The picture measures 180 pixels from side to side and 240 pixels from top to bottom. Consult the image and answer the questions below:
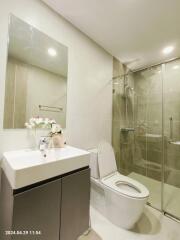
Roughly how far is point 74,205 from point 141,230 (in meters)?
0.91

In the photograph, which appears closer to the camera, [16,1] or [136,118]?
[16,1]

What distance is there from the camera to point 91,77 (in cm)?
188

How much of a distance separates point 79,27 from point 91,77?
0.63 meters

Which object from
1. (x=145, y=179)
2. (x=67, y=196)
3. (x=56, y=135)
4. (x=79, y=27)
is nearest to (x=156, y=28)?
(x=79, y=27)

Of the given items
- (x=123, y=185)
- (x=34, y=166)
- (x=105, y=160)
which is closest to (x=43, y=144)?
(x=34, y=166)

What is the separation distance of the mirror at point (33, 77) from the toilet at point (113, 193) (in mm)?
697

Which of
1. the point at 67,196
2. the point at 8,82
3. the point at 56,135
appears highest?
the point at 8,82

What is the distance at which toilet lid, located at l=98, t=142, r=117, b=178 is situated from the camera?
164cm

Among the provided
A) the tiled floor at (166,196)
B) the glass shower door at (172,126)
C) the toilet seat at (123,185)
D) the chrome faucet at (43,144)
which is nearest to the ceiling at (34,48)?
the chrome faucet at (43,144)

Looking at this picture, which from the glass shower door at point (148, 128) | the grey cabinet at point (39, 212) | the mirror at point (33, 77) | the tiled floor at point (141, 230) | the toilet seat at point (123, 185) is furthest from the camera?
the glass shower door at point (148, 128)

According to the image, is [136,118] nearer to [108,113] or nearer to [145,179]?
[108,113]

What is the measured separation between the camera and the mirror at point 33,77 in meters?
1.16

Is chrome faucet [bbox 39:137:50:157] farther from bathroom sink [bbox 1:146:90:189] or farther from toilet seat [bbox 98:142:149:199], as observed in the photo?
toilet seat [bbox 98:142:149:199]

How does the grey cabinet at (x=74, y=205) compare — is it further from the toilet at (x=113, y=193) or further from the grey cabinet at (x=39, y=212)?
A: the toilet at (x=113, y=193)
